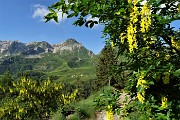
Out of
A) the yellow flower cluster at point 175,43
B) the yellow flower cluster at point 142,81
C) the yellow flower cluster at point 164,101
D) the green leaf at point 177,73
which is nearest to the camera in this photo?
the yellow flower cluster at point 142,81

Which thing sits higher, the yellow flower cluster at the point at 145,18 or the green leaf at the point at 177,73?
the yellow flower cluster at the point at 145,18

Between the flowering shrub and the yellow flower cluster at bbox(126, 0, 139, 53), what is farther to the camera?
the flowering shrub

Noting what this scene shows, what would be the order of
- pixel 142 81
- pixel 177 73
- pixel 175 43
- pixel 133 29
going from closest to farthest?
pixel 142 81, pixel 177 73, pixel 133 29, pixel 175 43

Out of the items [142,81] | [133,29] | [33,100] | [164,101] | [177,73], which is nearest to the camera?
[142,81]

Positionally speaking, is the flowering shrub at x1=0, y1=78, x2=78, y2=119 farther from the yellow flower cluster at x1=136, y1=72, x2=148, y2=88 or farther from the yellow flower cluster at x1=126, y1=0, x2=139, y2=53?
the yellow flower cluster at x1=136, y1=72, x2=148, y2=88

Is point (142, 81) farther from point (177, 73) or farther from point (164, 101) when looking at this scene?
point (164, 101)

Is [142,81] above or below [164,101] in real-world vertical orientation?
above

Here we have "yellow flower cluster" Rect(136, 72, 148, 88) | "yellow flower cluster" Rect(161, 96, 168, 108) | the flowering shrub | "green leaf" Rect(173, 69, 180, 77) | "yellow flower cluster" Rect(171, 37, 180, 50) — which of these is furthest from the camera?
the flowering shrub

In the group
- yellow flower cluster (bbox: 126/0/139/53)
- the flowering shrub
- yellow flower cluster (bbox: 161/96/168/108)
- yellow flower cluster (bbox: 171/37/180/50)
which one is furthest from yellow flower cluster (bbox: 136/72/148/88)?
the flowering shrub

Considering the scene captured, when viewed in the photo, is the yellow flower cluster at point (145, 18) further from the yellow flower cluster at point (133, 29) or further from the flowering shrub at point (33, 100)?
the flowering shrub at point (33, 100)

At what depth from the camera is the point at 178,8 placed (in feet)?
19.2

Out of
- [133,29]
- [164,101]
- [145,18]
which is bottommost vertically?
[164,101]

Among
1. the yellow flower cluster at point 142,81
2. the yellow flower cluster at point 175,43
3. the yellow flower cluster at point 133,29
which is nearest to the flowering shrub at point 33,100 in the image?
the yellow flower cluster at point 175,43

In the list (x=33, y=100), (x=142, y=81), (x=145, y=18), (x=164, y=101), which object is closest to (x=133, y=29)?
(x=145, y=18)
